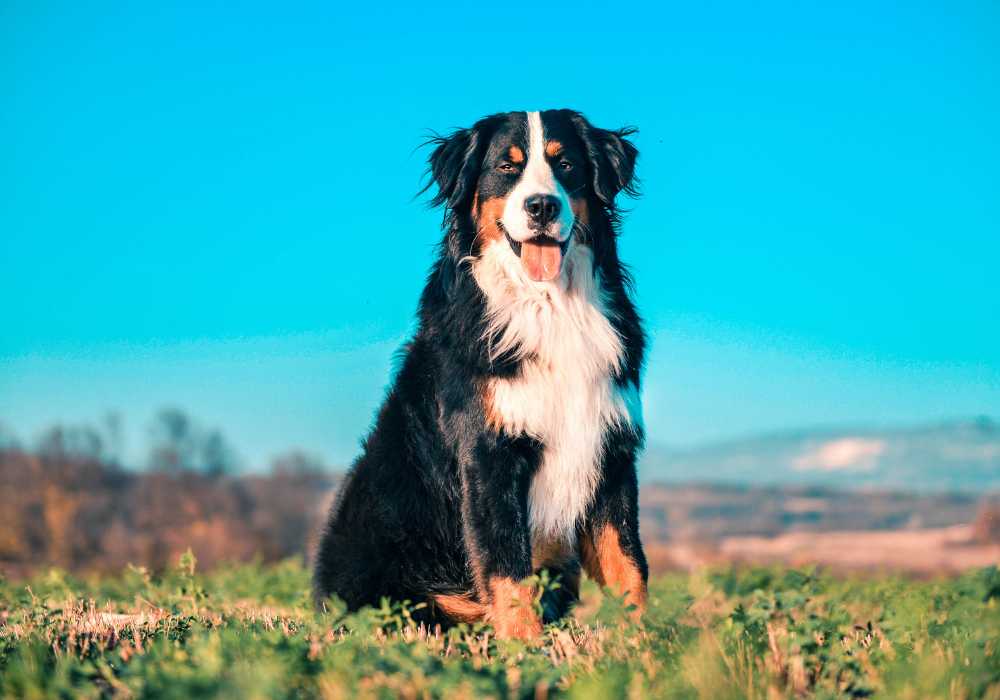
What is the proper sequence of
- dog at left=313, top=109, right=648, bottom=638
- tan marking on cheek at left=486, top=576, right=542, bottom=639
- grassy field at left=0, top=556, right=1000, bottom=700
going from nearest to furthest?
grassy field at left=0, top=556, right=1000, bottom=700 < tan marking on cheek at left=486, top=576, right=542, bottom=639 < dog at left=313, top=109, right=648, bottom=638

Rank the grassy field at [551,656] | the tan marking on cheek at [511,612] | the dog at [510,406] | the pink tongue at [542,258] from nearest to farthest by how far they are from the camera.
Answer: the grassy field at [551,656], the tan marking on cheek at [511,612], the dog at [510,406], the pink tongue at [542,258]

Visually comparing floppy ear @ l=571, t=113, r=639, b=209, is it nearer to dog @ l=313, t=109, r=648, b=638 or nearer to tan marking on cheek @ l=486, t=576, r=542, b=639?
dog @ l=313, t=109, r=648, b=638

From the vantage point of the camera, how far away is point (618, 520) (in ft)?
15.8

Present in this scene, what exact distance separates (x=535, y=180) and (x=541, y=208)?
197mm

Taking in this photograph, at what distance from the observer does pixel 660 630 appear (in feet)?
11.8

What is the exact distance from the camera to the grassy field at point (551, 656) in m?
2.82

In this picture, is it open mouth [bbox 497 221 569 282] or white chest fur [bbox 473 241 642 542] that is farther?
open mouth [bbox 497 221 569 282]

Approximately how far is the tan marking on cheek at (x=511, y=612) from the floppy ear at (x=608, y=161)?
216cm

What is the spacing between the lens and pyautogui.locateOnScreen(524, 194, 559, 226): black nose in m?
4.73

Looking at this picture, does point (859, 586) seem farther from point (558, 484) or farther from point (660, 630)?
point (660, 630)

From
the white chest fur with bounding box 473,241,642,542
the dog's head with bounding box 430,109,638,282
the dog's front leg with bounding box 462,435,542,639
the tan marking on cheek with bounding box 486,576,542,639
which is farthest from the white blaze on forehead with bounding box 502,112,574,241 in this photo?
the tan marking on cheek with bounding box 486,576,542,639

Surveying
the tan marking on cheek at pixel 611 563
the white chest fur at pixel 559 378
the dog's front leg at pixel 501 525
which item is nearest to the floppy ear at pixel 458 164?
the white chest fur at pixel 559 378

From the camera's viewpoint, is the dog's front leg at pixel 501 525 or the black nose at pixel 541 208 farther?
the black nose at pixel 541 208

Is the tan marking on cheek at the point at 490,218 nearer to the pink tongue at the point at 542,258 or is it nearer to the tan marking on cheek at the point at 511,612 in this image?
the pink tongue at the point at 542,258
